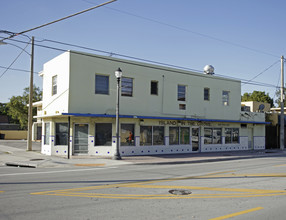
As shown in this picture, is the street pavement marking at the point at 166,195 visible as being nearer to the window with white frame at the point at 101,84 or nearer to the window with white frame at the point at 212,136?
the window with white frame at the point at 101,84

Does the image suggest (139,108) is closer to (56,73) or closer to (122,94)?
(122,94)

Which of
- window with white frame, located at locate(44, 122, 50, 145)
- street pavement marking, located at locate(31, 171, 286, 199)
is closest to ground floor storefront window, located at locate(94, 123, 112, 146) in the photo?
window with white frame, located at locate(44, 122, 50, 145)

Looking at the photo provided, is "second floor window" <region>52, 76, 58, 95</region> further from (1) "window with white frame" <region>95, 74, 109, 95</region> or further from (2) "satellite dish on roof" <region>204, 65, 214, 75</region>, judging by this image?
(2) "satellite dish on roof" <region>204, 65, 214, 75</region>

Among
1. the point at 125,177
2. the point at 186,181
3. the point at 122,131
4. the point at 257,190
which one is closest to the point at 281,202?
the point at 257,190

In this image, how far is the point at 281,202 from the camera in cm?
740

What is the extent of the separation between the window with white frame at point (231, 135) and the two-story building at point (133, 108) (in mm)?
91

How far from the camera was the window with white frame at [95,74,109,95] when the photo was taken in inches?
779

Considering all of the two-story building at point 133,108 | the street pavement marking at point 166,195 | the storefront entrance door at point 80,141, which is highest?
the two-story building at point 133,108

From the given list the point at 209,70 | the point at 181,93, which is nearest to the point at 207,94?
the point at 209,70

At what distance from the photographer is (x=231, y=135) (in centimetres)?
2678

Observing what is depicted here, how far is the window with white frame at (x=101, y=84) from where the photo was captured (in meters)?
19.8

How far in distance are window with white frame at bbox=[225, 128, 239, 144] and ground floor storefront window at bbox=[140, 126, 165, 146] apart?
743cm

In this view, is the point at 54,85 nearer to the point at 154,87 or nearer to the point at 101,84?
the point at 101,84

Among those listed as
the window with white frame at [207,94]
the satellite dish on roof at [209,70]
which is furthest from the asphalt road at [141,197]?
the satellite dish on roof at [209,70]
